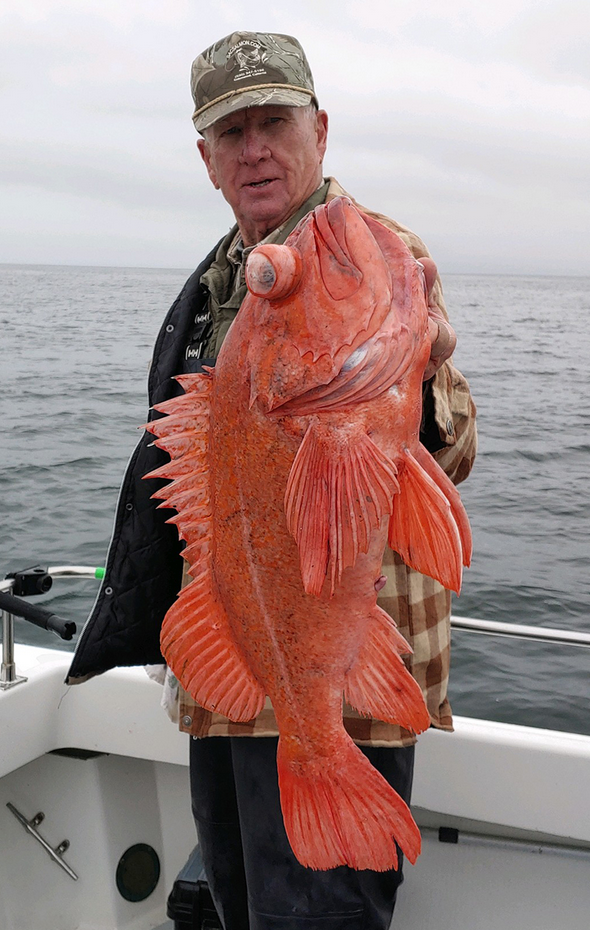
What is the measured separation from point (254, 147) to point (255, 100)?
0.14 m

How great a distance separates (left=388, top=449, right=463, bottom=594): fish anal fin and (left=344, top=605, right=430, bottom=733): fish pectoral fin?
0.26m

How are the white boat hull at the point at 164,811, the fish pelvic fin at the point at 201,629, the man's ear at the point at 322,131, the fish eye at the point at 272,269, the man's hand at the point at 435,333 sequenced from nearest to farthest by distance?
the fish eye at the point at 272,269
the man's hand at the point at 435,333
the fish pelvic fin at the point at 201,629
the man's ear at the point at 322,131
the white boat hull at the point at 164,811

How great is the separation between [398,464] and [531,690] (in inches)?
228

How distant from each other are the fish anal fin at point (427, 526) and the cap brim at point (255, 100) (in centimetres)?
126

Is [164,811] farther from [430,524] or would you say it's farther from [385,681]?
[430,524]

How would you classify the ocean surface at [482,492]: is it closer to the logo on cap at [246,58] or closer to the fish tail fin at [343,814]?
the fish tail fin at [343,814]

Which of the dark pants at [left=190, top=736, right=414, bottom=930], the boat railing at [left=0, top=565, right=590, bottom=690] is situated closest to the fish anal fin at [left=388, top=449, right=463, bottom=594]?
the dark pants at [left=190, top=736, right=414, bottom=930]

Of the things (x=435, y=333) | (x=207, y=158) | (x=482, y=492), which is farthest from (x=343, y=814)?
(x=482, y=492)

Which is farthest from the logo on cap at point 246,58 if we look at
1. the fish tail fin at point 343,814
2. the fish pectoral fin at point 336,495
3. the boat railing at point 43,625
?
the boat railing at point 43,625

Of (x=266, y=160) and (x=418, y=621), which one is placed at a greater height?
(x=266, y=160)

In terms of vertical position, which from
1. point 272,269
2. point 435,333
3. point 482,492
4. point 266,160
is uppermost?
point 266,160

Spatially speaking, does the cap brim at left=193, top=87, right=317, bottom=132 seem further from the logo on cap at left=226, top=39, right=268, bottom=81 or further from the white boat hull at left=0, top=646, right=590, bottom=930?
the white boat hull at left=0, top=646, right=590, bottom=930

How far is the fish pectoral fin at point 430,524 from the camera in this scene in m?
1.46

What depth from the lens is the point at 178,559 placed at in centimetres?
277
